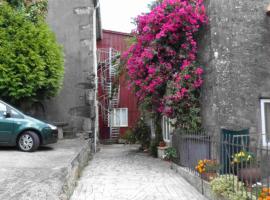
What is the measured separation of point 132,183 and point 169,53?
4036mm

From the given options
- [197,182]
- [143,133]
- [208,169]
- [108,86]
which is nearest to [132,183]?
[197,182]

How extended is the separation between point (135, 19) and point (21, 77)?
394 centimetres

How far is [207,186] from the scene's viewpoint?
714 centimetres

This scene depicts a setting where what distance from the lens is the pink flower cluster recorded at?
10023 mm

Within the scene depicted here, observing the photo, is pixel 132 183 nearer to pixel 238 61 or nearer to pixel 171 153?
pixel 171 153

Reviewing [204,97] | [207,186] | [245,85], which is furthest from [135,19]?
[207,186]

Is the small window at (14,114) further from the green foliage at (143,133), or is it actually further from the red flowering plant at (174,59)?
the green foliage at (143,133)

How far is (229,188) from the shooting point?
623cm

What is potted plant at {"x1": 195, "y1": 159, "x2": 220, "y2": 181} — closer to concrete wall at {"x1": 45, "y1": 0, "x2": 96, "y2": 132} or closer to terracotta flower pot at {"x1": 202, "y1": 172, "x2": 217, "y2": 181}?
terracotta flower pot at {"x1": 202, "y1": 172, "x2": 217, "y2": 181}

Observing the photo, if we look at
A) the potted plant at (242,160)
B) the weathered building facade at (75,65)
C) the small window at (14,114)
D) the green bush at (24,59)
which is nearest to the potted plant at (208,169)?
the potted plant at (242,160)

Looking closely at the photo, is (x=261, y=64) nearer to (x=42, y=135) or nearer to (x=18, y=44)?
(x=42, y=135)

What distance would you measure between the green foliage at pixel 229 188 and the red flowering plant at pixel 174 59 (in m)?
3.64

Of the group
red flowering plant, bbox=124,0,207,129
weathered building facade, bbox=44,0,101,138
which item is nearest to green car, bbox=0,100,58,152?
red flowering plant, bbox=124,0,207,129

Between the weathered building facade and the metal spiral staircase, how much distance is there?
582 centimetres
